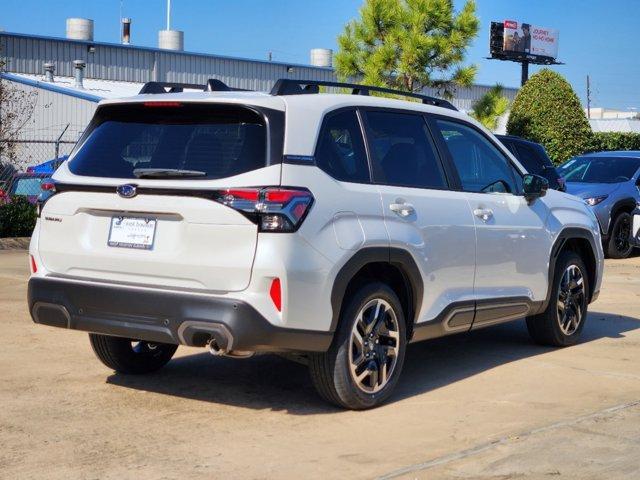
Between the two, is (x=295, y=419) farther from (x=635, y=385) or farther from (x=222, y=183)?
(x=635, y=385)

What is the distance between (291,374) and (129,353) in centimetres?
111

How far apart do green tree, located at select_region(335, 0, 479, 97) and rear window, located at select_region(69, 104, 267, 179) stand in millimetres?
17524

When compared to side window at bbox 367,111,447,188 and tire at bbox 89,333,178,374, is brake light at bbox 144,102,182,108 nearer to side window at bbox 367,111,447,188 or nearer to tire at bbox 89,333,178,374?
side window at bbox 367,111,447,188

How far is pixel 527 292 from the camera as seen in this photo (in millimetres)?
8047

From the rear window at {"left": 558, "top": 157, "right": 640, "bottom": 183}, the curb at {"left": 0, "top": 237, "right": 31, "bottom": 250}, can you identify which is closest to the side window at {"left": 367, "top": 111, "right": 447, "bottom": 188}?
the curb at {"left": 0, "top": 237, "right": 31, "bottom": 250}

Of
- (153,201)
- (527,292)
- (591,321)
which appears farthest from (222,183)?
(591,321)

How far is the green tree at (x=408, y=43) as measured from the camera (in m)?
23.7

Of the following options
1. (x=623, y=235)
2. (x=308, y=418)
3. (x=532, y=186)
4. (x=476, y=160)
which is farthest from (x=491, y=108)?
(x=308, y=418)

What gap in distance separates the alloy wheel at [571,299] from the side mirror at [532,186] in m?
0.81

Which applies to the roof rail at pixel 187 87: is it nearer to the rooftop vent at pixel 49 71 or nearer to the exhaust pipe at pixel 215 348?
the exhaust pipe at pixel 215 348

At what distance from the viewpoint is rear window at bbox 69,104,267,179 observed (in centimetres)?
601

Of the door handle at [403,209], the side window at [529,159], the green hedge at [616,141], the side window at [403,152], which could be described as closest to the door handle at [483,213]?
the side window at [403,152]

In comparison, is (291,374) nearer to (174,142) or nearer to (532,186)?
(174,142)

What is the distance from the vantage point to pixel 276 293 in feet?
19.1
